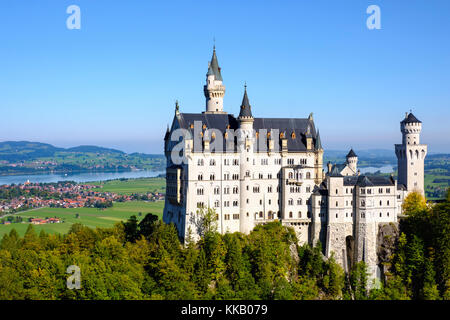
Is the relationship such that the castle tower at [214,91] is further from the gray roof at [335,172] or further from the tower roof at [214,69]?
the gray roof at [335,172]

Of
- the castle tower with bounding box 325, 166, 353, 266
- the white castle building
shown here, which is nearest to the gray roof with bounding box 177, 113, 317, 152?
the white castle building

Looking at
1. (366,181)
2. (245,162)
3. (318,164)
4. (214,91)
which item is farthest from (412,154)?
(214,91)

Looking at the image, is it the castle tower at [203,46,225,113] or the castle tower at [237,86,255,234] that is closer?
the castle tower at [237,86,255,234]

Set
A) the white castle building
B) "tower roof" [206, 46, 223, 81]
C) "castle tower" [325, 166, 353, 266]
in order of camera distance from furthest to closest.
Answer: "tower roof" [206, 46, 223, 81], "castle tower" [325, 166, 353, 266], the white castle building

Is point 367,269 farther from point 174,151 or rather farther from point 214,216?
point 174,151

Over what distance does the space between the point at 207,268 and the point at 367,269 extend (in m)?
26.9

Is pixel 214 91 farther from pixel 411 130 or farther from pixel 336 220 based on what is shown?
pixel 411 130

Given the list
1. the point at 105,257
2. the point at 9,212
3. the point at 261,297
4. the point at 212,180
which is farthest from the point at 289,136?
the point at 9,212

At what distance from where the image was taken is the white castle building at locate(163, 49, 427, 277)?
83.0 meters

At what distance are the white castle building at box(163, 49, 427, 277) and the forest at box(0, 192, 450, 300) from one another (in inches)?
100

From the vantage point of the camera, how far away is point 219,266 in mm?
77250

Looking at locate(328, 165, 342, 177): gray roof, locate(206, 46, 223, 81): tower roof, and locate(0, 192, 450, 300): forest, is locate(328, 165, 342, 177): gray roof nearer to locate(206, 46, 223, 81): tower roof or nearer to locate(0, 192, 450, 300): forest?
locate(0, 192, 450, 300): forest

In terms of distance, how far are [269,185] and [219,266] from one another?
17.1m
